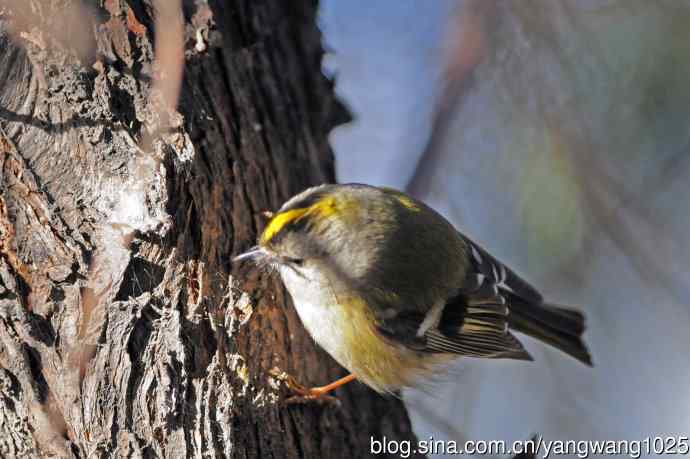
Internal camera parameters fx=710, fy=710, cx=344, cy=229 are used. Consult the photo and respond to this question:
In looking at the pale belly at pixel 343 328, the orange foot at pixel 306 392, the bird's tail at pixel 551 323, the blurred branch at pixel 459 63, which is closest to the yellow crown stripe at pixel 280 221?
the pale belly at pixel 343 328

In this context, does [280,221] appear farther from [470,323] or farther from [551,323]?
[551,323]

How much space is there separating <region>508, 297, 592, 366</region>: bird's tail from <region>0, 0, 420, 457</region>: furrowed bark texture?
0.72 m

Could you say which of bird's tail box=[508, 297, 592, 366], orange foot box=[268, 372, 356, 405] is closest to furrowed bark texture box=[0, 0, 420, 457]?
orange foot box=[268, 372, 356, 405]

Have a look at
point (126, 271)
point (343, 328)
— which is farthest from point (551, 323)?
point (126, 271)

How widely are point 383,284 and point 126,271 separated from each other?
2.39 feet

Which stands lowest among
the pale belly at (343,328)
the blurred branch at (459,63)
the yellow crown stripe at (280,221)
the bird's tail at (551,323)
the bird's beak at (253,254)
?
the bird's tail at (551,323)

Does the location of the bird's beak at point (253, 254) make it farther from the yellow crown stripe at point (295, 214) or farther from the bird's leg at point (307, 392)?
the bird's leg at point (307, 392)

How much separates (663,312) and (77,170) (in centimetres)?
243

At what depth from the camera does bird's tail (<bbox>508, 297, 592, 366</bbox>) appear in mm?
2318

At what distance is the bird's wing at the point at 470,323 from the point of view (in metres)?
2.00

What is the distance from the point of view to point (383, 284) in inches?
77.4

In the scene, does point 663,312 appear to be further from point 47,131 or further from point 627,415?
point 47,131

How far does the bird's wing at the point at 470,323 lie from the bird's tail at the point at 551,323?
10 cm

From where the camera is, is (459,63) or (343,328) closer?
(343,328)
